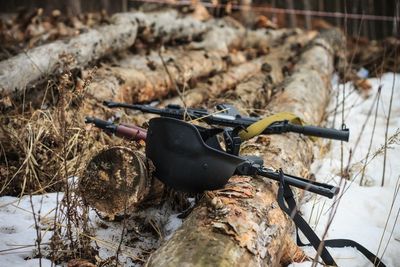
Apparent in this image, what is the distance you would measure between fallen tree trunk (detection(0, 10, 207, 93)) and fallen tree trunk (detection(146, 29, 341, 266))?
1.36m

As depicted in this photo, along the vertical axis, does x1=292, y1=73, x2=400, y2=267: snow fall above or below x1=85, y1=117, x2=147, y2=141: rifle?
below

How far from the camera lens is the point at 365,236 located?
2180 mm

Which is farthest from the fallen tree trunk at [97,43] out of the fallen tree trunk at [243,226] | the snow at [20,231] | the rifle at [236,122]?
the fallen tree trunk at [243,226]

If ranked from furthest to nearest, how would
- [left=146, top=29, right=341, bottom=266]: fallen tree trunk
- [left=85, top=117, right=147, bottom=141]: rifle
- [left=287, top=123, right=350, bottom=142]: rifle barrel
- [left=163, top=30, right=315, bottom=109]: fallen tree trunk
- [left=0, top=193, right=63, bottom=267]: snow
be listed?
[left=163, top=30, right=315, bottom=109]: fallen tree trunk < [left=287, top=123, right=350, bottom=142]: rifle barrel < [left=85, top=117, right=147, bottom=141]: rifle < [left=0, top=193, right=63, bottom=267]: snow < [left=146, top=29, right=341, bottom=266]: fallen tree trunk

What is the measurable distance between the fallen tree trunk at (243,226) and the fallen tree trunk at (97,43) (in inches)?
53.4

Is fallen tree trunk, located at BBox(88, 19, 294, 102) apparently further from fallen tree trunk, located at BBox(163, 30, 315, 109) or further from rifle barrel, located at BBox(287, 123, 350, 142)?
rifle barrel, located at BBox(287, 123, 350, 142)

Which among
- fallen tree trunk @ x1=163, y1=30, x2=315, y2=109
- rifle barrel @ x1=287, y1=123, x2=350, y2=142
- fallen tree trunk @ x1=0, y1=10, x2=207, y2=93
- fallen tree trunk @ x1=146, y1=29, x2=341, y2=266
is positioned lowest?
fallen tree trunk @ x1=163, y1=30, x2=315, y2=109

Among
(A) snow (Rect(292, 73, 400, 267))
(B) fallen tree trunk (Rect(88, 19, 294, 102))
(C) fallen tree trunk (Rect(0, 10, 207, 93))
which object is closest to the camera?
(A) snow (Rect(292, 73, 400, 267))

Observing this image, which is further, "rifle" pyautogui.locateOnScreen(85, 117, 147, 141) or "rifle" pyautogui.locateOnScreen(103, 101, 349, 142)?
"rifle" pyautogui.locateOnScreen(103, 101, 349, 142)

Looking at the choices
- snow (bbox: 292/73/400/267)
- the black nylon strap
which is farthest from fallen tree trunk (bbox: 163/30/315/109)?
the black nylon strap

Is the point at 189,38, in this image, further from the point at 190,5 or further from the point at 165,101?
the point at 165,101

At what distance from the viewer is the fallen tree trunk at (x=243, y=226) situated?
4.56ft

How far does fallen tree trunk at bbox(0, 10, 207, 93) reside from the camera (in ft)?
10.00

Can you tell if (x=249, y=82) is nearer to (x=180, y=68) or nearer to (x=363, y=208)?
(x=180, y=68)
